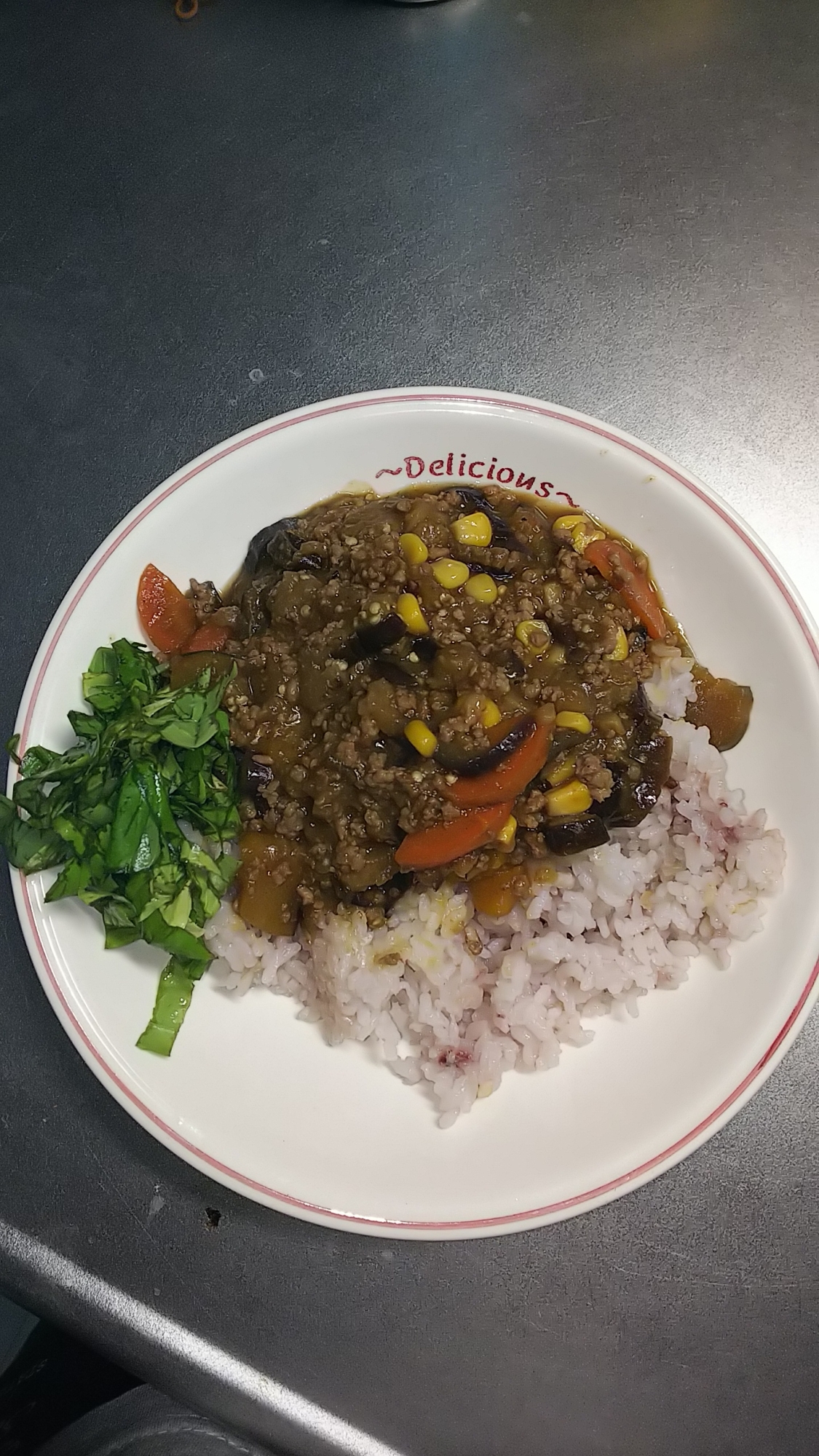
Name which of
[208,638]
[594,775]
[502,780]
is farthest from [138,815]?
[594,775]

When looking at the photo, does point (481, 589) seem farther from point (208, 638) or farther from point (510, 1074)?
point (510, 1074)

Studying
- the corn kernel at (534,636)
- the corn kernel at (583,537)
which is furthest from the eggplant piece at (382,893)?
the corn kernel at (583,537)


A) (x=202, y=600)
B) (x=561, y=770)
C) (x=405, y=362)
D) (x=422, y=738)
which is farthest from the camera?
(x=405, y=362)

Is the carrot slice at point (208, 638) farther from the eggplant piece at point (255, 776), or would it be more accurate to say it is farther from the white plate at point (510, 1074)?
the eggplant piece at point (255, 776)

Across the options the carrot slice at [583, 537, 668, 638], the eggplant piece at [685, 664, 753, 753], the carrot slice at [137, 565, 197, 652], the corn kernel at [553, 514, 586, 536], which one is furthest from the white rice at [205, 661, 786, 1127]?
the carrot slice at [137, 565, 197, 652]

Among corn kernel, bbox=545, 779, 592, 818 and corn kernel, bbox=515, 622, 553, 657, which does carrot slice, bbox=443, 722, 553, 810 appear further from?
corn kernel, bbox=515, 622, 553, 657
